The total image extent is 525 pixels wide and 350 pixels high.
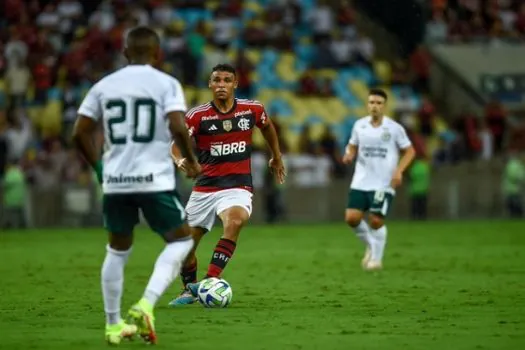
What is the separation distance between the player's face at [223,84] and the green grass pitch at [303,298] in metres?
2.06

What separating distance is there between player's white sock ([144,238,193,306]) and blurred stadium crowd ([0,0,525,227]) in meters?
21.7

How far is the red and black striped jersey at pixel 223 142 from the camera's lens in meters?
13.0

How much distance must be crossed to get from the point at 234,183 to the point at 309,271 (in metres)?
4.70

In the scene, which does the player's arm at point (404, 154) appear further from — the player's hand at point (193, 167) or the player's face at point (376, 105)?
the player's hand at point (193, 167)

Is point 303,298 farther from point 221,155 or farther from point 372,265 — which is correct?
point 372,265

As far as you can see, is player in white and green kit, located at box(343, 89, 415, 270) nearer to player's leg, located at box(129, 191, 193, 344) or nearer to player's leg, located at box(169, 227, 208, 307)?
player's leg, located at box(169, 227, 208, 307)

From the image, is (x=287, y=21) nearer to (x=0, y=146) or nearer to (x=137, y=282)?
(x=0, y=146)

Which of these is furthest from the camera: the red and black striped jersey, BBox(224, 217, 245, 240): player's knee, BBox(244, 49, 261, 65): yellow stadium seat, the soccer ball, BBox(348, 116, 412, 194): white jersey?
BBox(244, 49, 261, 65): yellow stadium seat

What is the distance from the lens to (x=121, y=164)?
30.5ft

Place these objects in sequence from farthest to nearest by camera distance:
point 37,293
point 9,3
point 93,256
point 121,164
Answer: point 9,3 → point 93,256 → point 37,293 → point 121,164

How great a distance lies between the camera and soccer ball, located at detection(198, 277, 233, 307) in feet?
40.2

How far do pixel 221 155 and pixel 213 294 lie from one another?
1511mm

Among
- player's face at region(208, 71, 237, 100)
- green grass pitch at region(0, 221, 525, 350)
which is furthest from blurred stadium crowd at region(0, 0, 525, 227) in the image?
player's face at region(208, 71, 237, 100)

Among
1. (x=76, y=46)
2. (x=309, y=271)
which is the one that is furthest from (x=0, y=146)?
(x=309, y=271)
